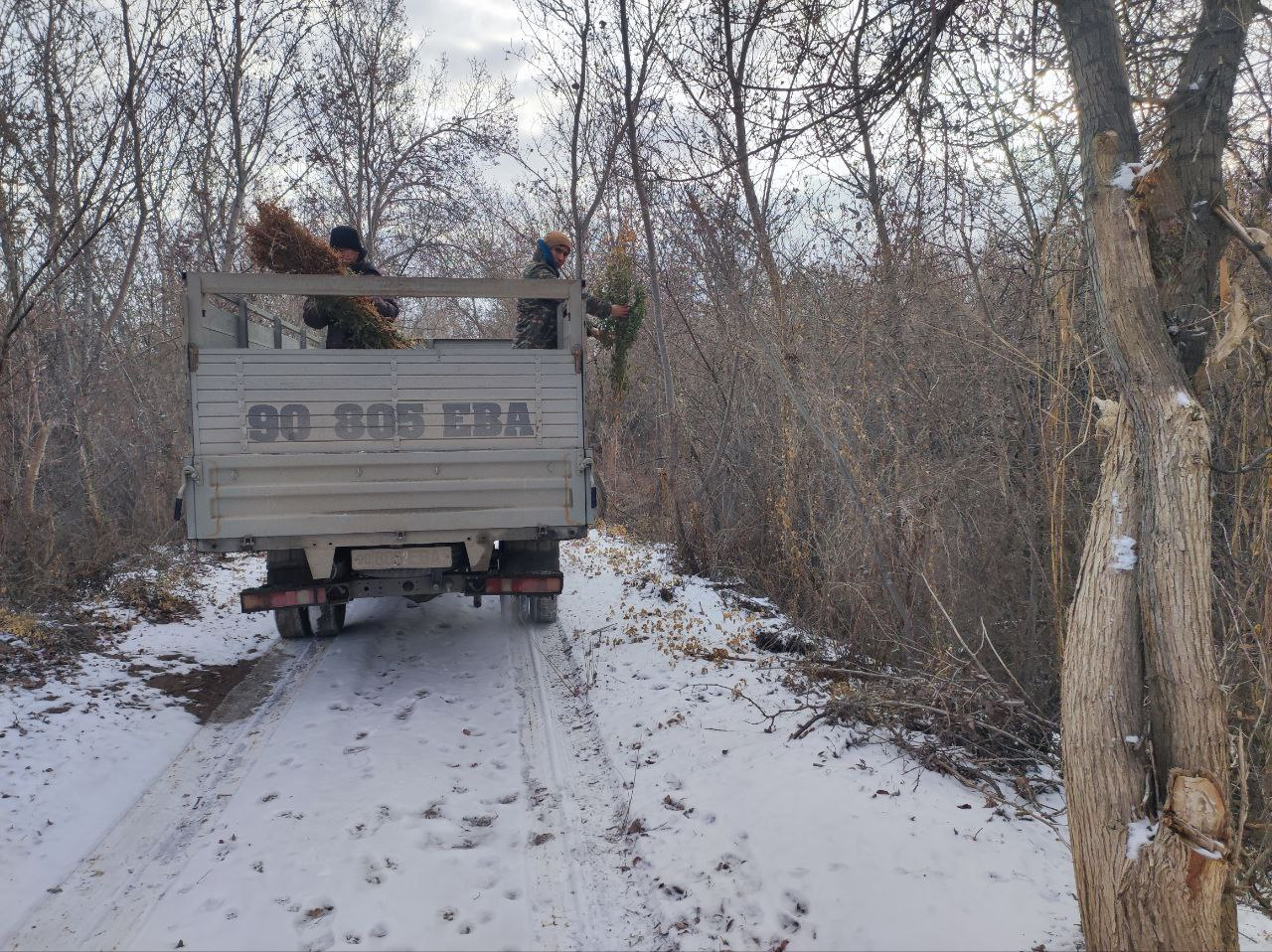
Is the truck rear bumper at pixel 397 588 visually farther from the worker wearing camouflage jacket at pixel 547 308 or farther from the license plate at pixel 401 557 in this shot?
the worker wearing camouflage jacket at pixel 547 308

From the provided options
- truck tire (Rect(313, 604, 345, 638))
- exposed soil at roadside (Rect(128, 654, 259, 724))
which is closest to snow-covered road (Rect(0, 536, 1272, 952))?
exposed soil at roadside (Rect(128, 654, 259, 724))

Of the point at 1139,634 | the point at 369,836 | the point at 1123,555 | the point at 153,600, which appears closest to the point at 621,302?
the point at 153,600

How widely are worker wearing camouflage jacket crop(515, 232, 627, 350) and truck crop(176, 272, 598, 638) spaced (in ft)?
3.44

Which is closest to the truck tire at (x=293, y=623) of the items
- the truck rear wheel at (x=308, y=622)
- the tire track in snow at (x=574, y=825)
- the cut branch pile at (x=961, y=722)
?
the truck rear wheel at (x=308, y=622)

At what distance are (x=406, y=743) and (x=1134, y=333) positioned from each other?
418cm

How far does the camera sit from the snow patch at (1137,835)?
7.13ft

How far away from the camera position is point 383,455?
18.6 ft

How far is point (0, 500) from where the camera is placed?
669 cm

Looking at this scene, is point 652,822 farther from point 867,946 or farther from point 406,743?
point 406,743

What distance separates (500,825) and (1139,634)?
111 inches

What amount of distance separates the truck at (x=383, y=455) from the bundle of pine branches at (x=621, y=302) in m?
1.97

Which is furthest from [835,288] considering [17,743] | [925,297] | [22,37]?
[22,37]

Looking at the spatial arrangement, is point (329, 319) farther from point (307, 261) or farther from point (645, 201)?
point (645, 201)

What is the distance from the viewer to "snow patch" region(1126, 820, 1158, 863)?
2172 mm
